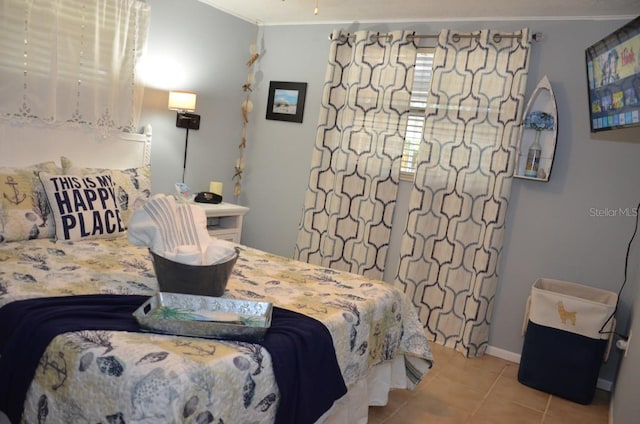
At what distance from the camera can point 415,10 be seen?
357 centimetres

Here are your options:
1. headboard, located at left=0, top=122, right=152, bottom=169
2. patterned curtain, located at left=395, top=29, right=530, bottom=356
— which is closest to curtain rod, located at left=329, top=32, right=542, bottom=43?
patterned curtain, located at left=395, top=29, right=530, bottom=356

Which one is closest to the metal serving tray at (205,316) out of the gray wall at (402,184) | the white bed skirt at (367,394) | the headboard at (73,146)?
the white bed skirt at (367,394)

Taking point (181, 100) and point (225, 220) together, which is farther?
point (225, 220)

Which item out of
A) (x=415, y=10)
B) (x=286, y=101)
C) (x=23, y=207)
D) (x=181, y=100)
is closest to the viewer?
(x=23, y=207)

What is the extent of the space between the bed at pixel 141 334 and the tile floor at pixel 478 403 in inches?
6.0

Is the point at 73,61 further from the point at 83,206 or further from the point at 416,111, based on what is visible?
the point at 416,111

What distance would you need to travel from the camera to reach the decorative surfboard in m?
3.30

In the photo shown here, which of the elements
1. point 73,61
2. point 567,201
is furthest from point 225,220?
point 567,201

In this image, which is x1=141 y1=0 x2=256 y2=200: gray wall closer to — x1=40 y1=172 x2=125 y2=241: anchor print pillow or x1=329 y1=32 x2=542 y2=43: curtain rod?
x1=329 y1=32 x2=542 y2=43: curtain rod

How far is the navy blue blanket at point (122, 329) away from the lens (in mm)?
1533

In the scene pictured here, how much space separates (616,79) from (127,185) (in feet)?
8.68

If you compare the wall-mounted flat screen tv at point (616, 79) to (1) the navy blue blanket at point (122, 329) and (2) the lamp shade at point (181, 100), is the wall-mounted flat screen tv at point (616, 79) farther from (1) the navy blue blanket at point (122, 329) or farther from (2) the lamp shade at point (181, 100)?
(2) the lamp shade at point (181, 100)

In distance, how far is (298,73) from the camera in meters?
4.41

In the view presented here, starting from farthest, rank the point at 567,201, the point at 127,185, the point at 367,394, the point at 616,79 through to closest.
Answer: the point at 567,201 → the point at 127,185 → the point at 367,394 → the point at 616,79
